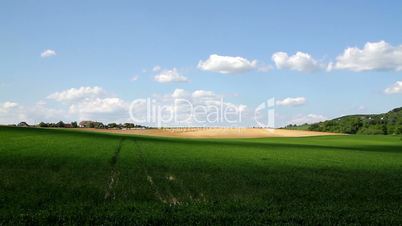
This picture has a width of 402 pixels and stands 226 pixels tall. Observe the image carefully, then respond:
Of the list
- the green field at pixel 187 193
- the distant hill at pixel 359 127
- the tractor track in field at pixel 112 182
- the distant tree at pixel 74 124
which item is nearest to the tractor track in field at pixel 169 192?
the green field at pixel 187 193

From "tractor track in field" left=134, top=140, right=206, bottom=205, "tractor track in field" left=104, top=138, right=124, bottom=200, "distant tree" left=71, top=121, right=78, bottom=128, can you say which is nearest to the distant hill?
"distant tree" left=71, top=121, right=78, bottom=128

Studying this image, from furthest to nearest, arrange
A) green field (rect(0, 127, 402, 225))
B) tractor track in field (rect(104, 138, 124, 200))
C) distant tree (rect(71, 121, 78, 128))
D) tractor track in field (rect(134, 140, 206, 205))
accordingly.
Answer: distant tree (rect(71, 121, 78, 128)) < tractor track in field (rect(104, 138, 124, 200)) < tractor track in field (rect(134, 140, 206, 205)) < green field (rect(0, 127, 402, 225))

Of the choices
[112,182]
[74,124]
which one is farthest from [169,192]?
[74,124]

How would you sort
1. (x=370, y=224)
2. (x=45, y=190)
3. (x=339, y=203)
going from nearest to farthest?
(x=370, y=224)
(x=339, y=203)
(x=45, y=190)

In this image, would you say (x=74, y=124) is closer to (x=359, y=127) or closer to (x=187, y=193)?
(x=359, y=127)

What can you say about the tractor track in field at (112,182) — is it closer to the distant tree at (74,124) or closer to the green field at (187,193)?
the green field at (187,193)

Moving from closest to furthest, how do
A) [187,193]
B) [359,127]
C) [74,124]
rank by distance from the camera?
[187,193], [74,124], [359,127]

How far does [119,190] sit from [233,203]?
5984mm

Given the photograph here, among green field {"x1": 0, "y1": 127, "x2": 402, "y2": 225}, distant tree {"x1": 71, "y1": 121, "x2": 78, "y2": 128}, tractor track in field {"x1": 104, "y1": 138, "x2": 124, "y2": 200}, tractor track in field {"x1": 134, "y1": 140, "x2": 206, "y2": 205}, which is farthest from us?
distant tree {"x1": 71, "y1": 121, "x2": 78, "y2": 128}

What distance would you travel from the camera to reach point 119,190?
2141 centimetres

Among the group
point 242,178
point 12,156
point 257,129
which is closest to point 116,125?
point 257,129

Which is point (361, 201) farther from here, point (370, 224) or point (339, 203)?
point (370, 224)

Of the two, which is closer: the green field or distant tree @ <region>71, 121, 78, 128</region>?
the green field

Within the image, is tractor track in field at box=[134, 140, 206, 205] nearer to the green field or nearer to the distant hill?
the green field
